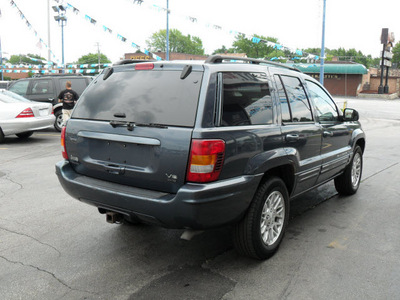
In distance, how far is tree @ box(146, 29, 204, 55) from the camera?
104938mm

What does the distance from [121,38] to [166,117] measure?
16.4 meters

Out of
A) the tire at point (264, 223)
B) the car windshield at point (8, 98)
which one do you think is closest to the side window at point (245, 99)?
the tire at point (264, 223)

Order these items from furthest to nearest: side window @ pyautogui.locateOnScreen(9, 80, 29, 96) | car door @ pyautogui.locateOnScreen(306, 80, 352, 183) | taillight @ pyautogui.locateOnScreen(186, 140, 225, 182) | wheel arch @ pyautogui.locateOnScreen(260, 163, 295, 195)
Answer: side window @ pyautogui.locateOnScreen(9, 80, 29, 96)
car door @ pyautogui.locateOnScreen(306, 80, 352, 183)
wheel arch @ pyautogui.locateOnScreen(260, 163, 295, 195)
taillight @ pyautogui.locateOnScreen(186, 140, 225, 182)

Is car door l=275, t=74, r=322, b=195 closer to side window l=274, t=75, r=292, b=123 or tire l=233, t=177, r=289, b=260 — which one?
side window l=274, t=75, r=292, b=123

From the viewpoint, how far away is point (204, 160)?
112 inches

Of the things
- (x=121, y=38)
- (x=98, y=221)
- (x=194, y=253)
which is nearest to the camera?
(x=194, y=253)

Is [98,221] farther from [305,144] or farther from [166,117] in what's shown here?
[305,144]

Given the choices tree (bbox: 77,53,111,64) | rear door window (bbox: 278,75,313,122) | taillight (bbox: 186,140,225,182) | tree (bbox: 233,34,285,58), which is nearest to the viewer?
taillight (bbox: 186,140,225,182)

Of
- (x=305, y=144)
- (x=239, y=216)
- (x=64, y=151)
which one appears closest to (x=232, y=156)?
(x=239, y=216)

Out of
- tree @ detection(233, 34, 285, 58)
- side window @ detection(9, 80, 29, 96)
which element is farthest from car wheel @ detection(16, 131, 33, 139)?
tree @ detection(233, 34, 285, 58)

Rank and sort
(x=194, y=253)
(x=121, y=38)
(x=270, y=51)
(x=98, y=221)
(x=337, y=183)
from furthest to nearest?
(x=270, y=51)
(x=121, y=38)
(x=337, y=183)
(x=98, y=221)
(x=194, y=253)

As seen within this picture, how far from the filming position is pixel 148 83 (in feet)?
10.8

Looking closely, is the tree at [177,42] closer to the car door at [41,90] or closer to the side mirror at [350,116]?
the car door at [41,90]

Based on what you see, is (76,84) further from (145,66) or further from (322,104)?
(145,66)
